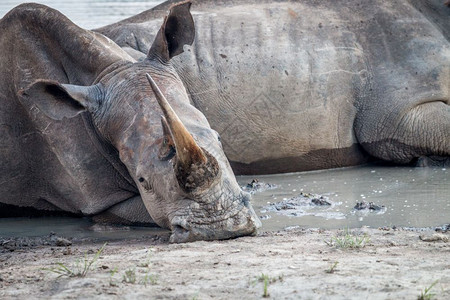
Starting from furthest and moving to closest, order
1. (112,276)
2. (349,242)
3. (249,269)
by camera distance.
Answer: (349,242) < (249,269) < (112,276)

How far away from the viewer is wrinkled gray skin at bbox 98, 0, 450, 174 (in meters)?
9.37

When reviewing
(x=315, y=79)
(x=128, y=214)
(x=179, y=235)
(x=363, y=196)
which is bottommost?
(x=363, y=196)

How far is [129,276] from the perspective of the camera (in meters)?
5.01

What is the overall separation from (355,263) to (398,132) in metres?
4.57

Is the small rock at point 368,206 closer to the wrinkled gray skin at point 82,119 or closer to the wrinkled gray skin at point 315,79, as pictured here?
the wrinkled gray skin at point 82,119

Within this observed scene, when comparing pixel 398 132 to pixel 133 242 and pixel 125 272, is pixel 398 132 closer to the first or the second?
pixel 133 242

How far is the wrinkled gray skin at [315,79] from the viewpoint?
9367 millimetres

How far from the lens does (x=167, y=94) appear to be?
7301mm

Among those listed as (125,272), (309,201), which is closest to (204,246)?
(125,272)

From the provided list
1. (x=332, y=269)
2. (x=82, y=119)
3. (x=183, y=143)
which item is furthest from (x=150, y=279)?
(x=82, y=119)

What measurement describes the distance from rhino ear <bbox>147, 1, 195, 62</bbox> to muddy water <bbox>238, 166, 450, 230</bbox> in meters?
1.44

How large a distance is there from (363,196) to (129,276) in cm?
366

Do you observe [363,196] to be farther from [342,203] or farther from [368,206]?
[368,206]

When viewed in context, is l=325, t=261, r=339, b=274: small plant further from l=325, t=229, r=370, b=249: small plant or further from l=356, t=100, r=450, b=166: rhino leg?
l=356, t=100, r=450, b=166: rhino leg
